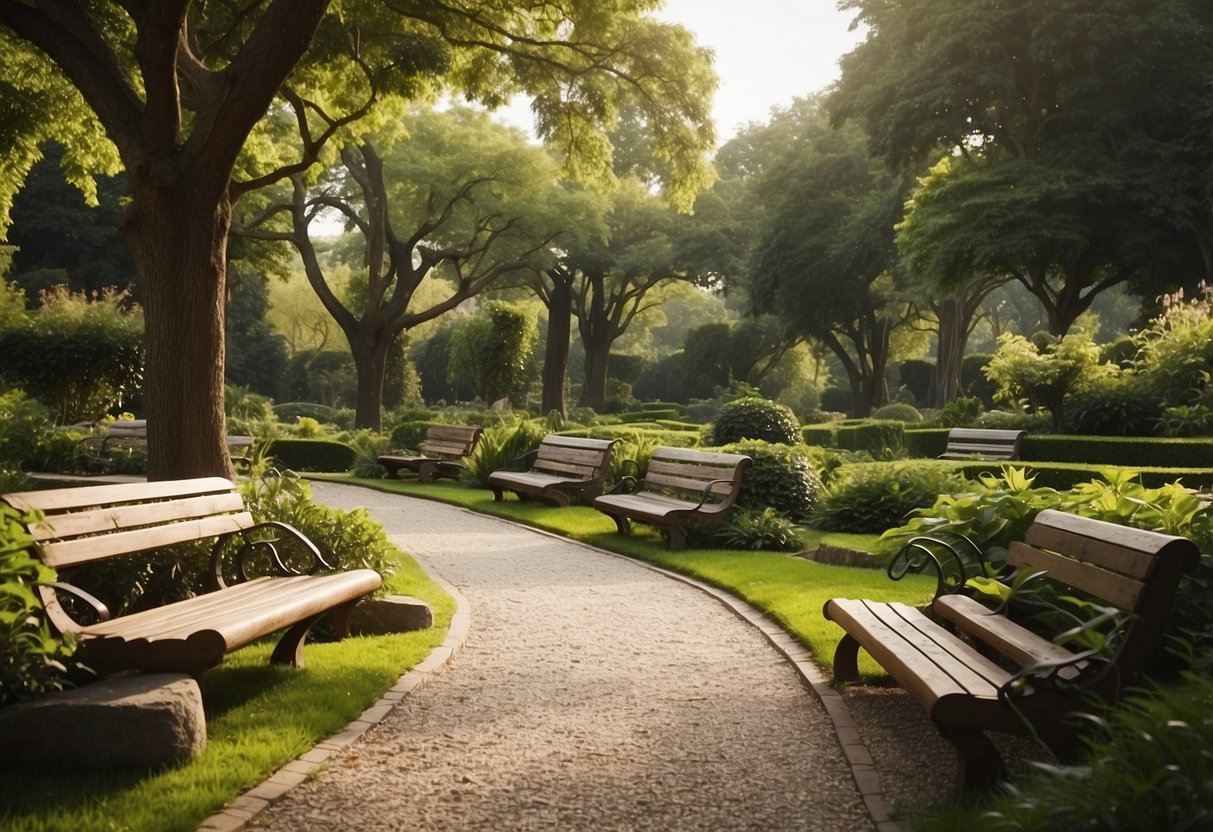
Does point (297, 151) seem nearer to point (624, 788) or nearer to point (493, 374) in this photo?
point (493, 374)

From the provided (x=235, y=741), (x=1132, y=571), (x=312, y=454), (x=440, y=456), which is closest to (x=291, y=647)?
(x=235, y=741)

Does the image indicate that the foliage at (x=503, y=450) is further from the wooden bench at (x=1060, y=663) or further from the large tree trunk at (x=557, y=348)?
the large tree trunk at (x=557, y=348)

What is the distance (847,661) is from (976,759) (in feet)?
6.09

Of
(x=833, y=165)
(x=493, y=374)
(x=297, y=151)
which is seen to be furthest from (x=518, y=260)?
(x=833, y=165)

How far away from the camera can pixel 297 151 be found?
90.7 feet

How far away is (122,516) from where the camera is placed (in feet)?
16.5

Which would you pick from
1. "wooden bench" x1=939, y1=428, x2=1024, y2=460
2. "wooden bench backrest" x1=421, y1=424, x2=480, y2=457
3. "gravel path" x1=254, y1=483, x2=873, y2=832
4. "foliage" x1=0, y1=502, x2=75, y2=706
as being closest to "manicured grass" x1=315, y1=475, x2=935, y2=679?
"gravel path" x1=254, y1=483, x2=873, y2=832

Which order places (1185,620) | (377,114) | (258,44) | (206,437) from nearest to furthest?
(1185,620) → (258,44) → (206,437) → (377,114)

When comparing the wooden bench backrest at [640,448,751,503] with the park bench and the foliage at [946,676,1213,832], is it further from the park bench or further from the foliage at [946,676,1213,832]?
the foliage at [946,676,1213,832]

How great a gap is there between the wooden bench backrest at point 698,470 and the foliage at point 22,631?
744cm

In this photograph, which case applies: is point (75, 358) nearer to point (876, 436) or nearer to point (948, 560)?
point (876, 436)

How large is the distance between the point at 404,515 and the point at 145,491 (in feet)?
27.9

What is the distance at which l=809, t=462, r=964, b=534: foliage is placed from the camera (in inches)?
452

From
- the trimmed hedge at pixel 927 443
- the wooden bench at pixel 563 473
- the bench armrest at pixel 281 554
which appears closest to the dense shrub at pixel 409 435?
the wooden bench at pixel 563 473
